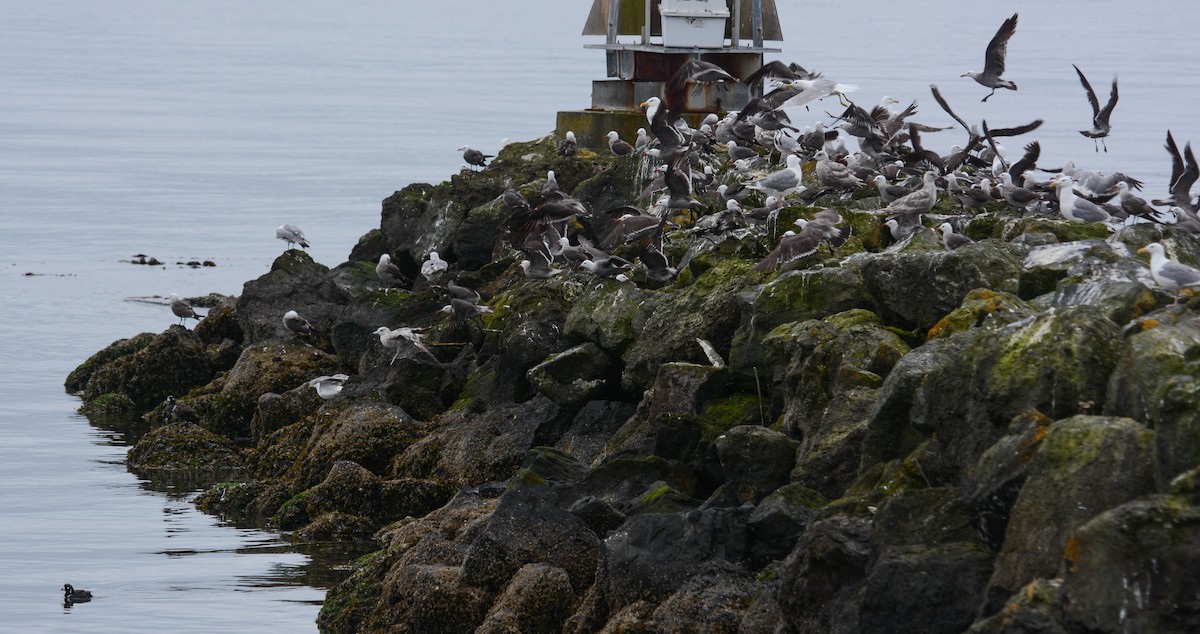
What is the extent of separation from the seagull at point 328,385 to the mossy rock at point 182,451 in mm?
1107

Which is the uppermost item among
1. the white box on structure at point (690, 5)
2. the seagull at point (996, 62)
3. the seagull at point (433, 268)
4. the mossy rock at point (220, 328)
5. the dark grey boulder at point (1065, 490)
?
the white box on structure at point (690, 5)

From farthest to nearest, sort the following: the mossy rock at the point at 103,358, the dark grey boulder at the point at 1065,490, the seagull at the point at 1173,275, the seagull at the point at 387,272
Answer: the mossy rock at the point at 103,358
the seagull at the point at 387,272
the seagull at the point at 1173,275
the dark grey boulder at the point at 1065,490

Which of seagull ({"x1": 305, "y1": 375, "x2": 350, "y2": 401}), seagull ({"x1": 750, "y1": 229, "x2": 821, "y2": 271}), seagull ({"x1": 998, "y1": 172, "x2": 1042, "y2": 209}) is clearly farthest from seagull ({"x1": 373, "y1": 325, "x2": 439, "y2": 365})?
seagull ({"x1": 998, "y1": 172, "x2": 1042, "y2": 209})

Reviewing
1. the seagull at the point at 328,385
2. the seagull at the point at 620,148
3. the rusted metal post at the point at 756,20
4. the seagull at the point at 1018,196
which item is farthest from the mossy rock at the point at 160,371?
the seagull at the point at 1018,196

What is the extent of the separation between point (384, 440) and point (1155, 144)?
34843mm

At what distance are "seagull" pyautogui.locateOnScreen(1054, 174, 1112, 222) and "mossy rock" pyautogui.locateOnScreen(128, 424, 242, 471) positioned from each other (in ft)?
27.1

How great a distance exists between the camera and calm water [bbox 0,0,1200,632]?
12477mm

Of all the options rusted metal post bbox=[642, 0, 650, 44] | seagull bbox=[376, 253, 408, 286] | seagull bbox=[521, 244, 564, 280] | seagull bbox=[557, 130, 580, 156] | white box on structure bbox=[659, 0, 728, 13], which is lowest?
seagull bbox=[376, 253, 408, 286]

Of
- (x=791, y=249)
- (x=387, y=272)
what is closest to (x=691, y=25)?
(x=387, y=272)

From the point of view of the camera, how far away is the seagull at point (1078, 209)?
459 inches

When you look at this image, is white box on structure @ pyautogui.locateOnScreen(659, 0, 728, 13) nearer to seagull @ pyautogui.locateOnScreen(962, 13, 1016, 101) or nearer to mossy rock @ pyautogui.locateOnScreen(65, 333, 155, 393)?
seagull @ pyautogui.locateOnScreen(962, 13, 1016, 101)

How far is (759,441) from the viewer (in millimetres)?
9695

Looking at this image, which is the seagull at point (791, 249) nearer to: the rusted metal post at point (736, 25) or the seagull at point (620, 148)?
the seagull at point (620, 148)

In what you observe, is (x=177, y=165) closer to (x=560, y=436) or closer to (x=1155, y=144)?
(x=1155, y=144)
